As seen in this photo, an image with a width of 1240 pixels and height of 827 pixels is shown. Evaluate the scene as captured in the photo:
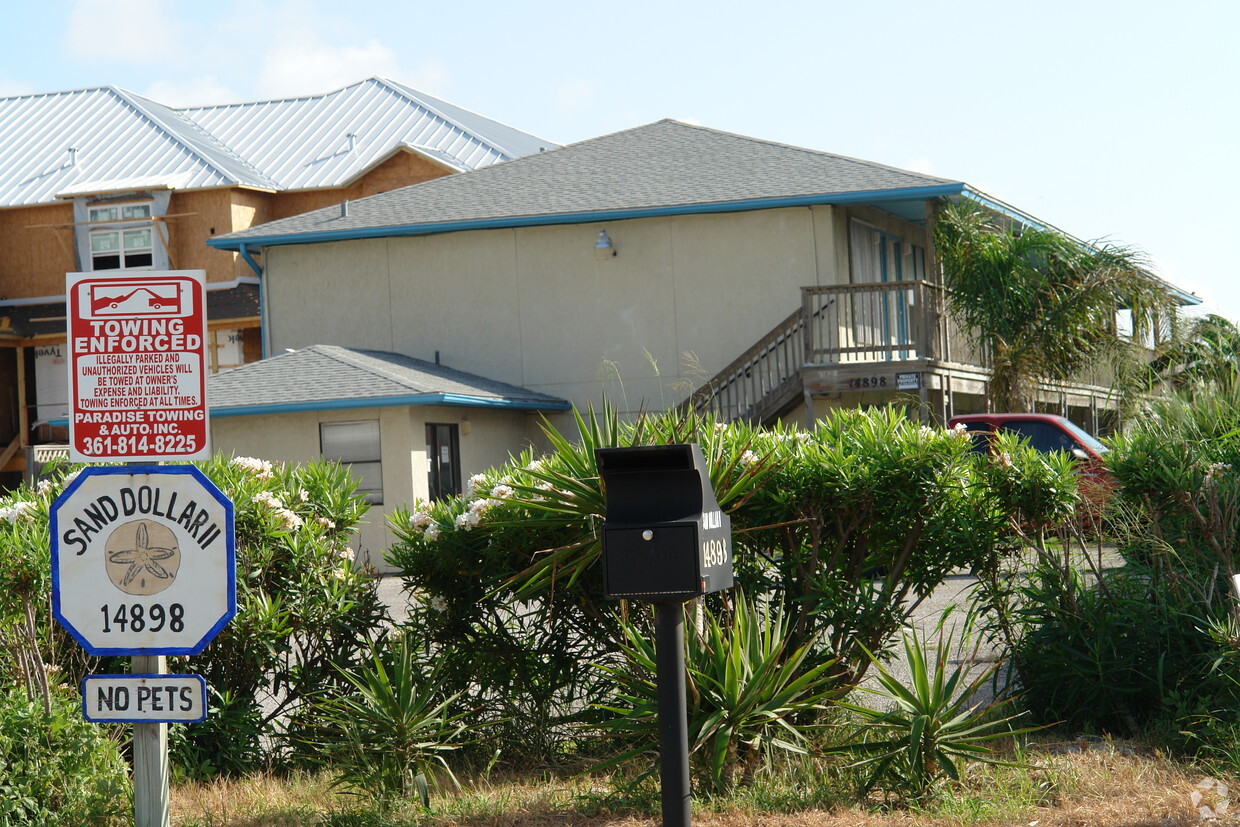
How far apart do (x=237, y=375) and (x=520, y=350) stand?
474 cm

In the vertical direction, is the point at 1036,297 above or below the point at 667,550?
above

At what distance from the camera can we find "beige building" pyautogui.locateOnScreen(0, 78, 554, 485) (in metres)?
30.5

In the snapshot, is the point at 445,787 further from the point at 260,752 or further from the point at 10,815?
the point at 10,815

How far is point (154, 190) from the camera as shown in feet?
100

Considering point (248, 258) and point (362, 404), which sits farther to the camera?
point (248, 258)

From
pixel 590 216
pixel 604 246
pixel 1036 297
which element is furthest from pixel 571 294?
pixel 1036 297

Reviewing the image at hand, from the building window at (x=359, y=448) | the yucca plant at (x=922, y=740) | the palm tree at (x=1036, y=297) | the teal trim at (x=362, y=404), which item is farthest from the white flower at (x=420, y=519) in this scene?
the palm tree at (x=1036, y=297)

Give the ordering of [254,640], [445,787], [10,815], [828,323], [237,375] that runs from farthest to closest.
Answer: [237,375] < [828,323] < [254,640] < [445,787] < [10,815]

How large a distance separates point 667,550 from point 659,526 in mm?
84

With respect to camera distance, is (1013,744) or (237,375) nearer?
(1013,744)

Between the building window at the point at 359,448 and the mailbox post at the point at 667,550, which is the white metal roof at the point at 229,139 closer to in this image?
the building window at the point at 359,448

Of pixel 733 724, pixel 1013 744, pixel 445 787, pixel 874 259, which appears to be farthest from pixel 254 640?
pixel 874 259

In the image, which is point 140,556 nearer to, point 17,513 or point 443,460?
point 17,513

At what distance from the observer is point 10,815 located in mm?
5547
